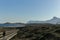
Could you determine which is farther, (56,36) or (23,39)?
(23,39)

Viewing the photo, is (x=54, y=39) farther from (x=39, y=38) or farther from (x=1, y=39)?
(x=1, y=39)

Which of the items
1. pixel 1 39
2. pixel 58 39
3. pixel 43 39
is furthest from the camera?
pixel 43 39

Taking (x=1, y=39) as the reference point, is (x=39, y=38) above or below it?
below

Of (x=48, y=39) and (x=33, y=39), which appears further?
(x=33, y=39)

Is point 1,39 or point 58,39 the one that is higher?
point 1,39

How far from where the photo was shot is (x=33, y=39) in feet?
31.8

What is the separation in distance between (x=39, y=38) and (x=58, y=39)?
5.18 ft

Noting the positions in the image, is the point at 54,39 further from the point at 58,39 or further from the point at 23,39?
the point at 23,39

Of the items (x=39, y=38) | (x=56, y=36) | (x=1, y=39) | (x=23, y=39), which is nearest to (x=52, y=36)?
(x=56, y=36)

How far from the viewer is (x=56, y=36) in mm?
8930

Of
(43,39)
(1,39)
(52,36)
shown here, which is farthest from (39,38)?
(1,39)

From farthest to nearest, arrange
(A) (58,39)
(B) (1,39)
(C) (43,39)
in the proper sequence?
(C) (43,39) < (A) (58,39) < (B) (1,39)

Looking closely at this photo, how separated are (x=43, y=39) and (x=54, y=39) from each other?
35.1 inches

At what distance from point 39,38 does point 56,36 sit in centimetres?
138
